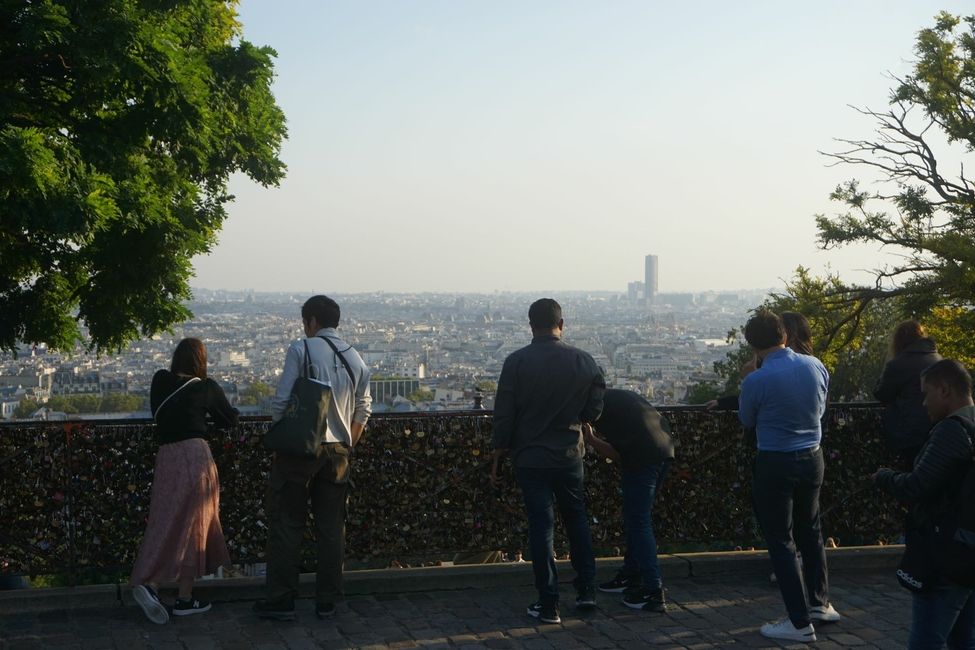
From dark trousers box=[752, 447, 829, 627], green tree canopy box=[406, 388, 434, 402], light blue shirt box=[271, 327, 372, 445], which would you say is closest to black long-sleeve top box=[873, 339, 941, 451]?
dark trousers box=[752, 447, 829, 627]

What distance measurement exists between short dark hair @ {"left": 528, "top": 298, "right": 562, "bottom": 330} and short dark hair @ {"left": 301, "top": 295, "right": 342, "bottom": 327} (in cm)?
121

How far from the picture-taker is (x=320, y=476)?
6.66m

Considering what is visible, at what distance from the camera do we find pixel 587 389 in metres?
6.59

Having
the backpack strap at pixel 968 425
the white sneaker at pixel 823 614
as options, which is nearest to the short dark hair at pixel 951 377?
the backpack strap at pixel 968 425

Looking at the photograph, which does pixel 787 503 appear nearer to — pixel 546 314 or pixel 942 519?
pixel 942 519

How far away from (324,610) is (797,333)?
3465mm

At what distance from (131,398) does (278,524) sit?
5666cm

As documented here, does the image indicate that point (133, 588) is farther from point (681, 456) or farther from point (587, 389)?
point (681, 456)

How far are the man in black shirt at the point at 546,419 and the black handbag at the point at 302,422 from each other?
1.06m

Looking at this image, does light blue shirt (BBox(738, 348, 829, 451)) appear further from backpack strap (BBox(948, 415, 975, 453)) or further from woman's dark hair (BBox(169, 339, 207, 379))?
woman's dark hair (BBox(169, 339, 207, 379))

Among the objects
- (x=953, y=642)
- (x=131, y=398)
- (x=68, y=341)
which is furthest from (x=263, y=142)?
(x=131, y=398)

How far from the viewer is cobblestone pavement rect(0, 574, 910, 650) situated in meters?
6.25

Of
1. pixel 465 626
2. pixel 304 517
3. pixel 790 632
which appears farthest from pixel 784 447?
pixel 304 517

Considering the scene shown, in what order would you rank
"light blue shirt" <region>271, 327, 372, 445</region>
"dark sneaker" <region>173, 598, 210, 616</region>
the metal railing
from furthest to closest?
the metal railing < "dark sneaker" <region>173, 598, 210, 616</region> < "light blue shirt" <region>271, 327, 372, 445</region>
